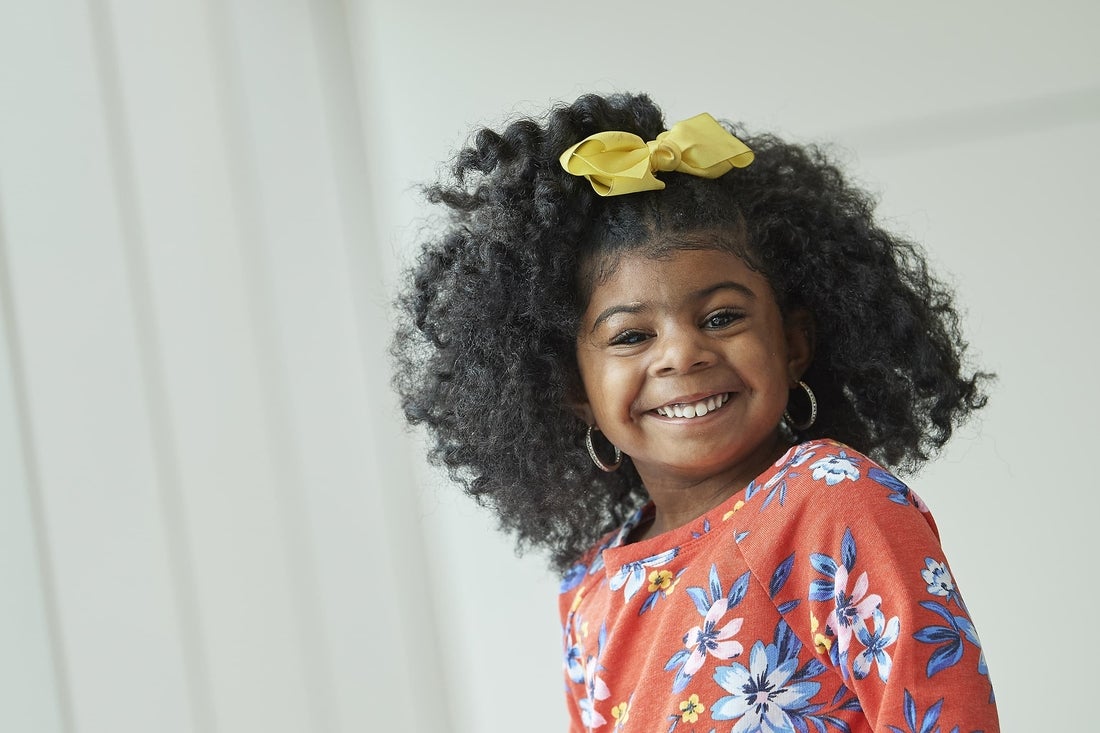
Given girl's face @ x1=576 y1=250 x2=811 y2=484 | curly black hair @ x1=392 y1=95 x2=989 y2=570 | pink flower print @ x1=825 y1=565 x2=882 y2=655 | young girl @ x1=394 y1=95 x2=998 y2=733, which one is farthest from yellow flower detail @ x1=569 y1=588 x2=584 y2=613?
pink flower print @ x1=825 y1=565 x2=882 y2=655

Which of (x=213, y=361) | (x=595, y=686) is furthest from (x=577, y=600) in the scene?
(x=213, y=361)

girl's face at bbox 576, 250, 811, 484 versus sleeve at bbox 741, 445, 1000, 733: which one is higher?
girl's face at bbox 576, 250, 811, 484

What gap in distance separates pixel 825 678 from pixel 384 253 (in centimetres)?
136

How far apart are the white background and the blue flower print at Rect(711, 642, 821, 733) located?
2.43 feet

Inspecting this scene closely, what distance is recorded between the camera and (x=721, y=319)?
122cm

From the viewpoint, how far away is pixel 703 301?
1.21 m

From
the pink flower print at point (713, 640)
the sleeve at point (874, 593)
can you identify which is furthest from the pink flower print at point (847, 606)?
the pink flower print at point (713, 640)

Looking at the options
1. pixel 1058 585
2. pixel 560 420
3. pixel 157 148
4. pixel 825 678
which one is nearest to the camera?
pixel 825 678

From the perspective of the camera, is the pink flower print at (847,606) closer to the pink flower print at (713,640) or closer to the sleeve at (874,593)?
the sleeve at (874,593)

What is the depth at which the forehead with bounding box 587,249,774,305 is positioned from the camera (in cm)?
121

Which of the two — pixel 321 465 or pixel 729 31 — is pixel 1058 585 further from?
pixel 321 465

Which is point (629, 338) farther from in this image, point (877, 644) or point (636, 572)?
point (877, 644)

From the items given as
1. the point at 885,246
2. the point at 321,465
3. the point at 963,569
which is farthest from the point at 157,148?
the point at 963,569

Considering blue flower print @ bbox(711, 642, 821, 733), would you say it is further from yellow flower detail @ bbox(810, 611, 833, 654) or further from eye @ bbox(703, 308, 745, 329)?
eye @ bbox(703, 308, 745, 329)
